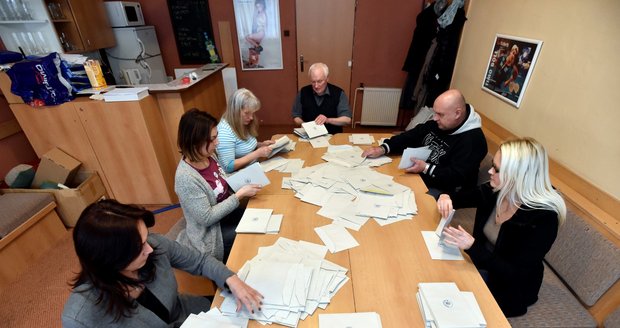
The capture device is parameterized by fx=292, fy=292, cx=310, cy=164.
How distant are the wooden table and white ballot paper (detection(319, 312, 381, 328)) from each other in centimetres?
3

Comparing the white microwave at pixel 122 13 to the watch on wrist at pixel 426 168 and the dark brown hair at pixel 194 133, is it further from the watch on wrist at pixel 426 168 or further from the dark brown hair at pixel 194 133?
the watch on wrist at pixel 426 168

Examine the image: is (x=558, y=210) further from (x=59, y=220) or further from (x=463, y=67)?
(x=59, y=220)

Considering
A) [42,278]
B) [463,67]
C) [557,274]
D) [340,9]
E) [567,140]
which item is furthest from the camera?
[340,9]

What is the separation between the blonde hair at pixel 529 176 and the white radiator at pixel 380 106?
3.63 metres

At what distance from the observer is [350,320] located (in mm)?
1153

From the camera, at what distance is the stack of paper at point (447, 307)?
1.11 meters

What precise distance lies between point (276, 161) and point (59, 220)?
232cm

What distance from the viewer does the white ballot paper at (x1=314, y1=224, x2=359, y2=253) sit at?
4.99 ft

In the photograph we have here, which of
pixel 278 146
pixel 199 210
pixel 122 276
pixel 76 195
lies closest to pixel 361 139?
pixel 278 146

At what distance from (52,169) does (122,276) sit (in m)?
2.60

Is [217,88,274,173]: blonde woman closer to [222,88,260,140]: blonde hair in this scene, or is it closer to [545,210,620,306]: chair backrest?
[222,88,260,140]: blonde hair

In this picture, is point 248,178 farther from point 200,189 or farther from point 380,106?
point 380,106

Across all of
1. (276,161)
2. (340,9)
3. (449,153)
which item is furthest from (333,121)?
(340,9)

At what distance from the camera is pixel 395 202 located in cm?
184
